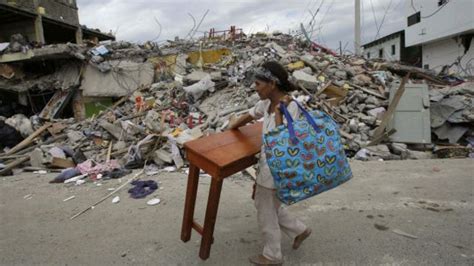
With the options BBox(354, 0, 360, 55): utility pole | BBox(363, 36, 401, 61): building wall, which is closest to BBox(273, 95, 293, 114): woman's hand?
BBox(354, 0, 360, 55): utility pole

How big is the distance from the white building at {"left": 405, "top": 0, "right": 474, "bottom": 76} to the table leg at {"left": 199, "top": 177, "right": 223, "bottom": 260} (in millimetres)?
16740

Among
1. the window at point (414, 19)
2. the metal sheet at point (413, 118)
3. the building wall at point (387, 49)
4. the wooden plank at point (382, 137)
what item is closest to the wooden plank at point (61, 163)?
the wooden plank at point (382, 137)

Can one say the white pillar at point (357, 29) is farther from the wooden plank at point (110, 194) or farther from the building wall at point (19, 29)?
the building wall at point (19, 29)

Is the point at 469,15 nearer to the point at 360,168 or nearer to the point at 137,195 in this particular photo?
the point at 360,168

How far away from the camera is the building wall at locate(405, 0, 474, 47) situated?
1783 cm

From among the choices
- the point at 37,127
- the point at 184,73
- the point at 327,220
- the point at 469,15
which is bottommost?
the point at 327,220

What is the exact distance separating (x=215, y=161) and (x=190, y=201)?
690 mm

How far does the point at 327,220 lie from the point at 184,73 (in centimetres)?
780

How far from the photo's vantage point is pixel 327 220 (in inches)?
123

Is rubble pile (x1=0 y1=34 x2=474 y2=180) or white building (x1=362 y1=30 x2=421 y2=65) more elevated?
white building (x1=362 y1=30 x2=421 y2=65)

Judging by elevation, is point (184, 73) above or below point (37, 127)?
above

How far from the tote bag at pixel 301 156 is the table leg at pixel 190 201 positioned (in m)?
0.73

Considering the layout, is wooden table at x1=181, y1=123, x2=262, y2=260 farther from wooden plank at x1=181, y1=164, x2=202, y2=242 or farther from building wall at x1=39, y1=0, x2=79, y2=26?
building wall at x1=39, y1=0, x2=79, y2=26

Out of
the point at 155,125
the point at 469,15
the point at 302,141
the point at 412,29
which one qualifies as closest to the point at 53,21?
the point at 155,125
